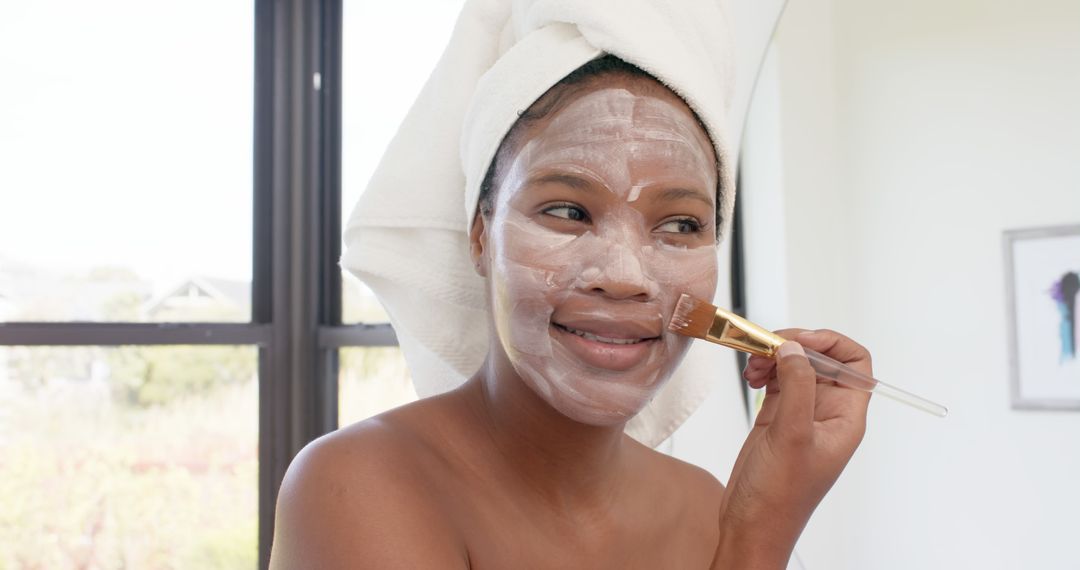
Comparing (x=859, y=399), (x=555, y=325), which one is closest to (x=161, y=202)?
(x=555, y=325)

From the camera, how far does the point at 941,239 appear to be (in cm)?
81

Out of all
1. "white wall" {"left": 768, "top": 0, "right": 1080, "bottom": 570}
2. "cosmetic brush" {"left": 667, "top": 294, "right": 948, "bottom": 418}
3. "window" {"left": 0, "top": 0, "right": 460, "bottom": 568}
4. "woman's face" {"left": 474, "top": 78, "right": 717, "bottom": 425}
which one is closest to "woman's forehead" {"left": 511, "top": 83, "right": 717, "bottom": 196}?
"woman's face" {"left": 474, "top": 78, "right": 717, "bottom": 425}

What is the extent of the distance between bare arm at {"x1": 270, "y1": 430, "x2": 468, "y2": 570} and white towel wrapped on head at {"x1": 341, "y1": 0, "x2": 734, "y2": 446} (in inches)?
8.4

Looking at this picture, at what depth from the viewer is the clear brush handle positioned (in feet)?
2.33

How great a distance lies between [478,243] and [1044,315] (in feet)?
1.59

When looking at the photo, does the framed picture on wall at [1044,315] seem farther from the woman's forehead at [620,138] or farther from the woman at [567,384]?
the woman's forehead at [620,138]

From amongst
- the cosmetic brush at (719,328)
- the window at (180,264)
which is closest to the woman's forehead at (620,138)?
the cosmetic brush at (719,328)

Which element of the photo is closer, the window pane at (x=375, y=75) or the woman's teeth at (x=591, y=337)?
the woman's teeth at (x=591, y=337)

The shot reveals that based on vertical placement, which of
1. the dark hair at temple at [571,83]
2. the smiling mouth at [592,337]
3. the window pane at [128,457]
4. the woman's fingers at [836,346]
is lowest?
the window pane at [128,457]

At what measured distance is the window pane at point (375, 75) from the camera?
1.86 metres

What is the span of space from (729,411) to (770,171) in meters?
0.32

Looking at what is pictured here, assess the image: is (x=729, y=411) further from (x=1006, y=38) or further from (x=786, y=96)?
(x=1006, y=38)

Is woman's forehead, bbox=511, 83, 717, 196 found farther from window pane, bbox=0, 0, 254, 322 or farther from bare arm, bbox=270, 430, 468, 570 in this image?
window pane, bbox=0, 0, 254, 322

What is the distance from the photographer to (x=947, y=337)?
2.62 feet
